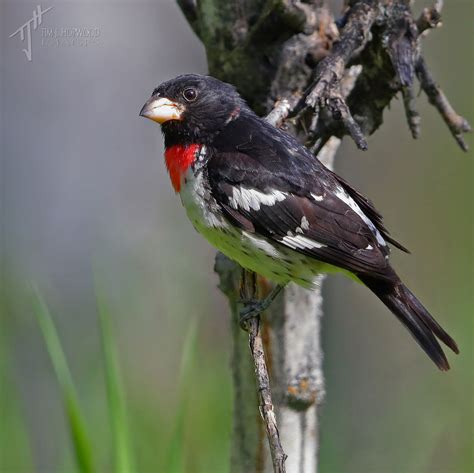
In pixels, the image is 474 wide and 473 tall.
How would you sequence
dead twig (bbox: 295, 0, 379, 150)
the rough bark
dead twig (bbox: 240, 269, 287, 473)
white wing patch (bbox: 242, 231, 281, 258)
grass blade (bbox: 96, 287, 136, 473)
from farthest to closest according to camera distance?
the rough bark, white wing patch (bbox: 242, 231, 281, 258), dead twig (bbox: 295, 0, 379, 150), grass blade (bbox: 96, 287, 136, 473), dead twig (bbox: 240, 269, 287, 473)

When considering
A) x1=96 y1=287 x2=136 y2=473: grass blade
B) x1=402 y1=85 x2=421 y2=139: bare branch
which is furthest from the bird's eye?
x1=96 y1=287 x2=136 y2=473: grass blade

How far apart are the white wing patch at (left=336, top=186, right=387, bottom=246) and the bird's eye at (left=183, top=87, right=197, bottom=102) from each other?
0.65 m

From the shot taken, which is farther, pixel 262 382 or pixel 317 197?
pixel 317 197

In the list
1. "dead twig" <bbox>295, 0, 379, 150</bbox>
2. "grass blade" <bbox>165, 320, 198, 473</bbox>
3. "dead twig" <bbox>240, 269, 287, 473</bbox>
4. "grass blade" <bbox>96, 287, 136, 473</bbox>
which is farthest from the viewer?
"dead twig" <bbox>295, 0, 379, 150</bbox>

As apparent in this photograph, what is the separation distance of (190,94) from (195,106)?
0.05 metres

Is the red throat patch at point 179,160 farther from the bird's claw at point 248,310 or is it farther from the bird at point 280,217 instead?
the bird's claw at point 248,310

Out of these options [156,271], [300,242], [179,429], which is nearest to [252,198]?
[300,242]

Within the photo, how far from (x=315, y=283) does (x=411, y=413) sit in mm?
1228

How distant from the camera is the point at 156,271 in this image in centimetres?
444

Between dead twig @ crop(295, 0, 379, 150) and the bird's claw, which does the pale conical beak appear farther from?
the bird's claw

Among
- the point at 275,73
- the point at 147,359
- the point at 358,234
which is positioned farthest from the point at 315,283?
the point at 147,359

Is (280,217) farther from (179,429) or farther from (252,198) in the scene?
(179,429)

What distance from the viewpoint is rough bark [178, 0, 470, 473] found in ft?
9.75

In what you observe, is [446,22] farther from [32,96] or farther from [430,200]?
[32,96]
